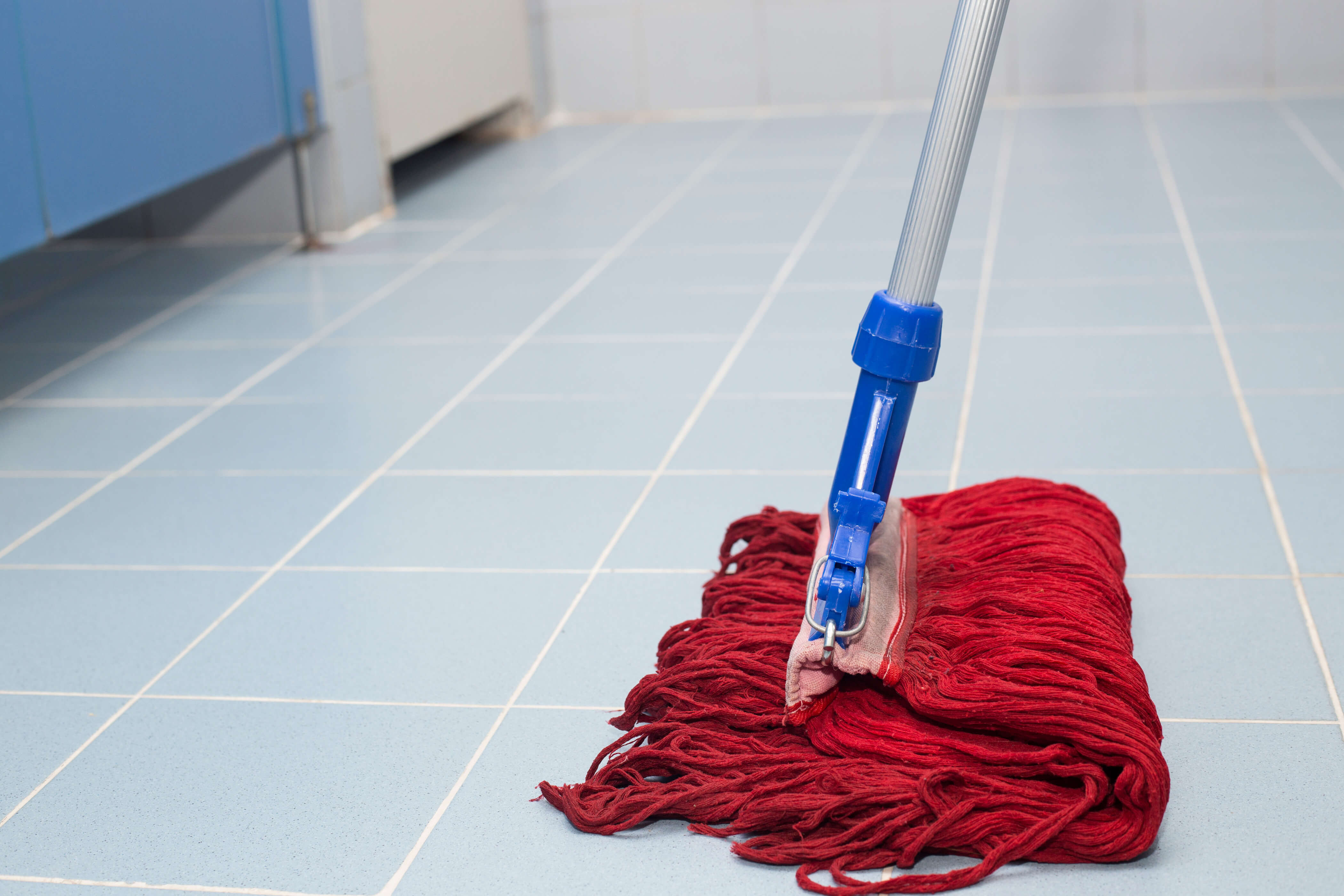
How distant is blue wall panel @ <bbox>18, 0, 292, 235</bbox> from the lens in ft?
7.07

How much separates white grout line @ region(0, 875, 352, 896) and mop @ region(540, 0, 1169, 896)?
20cm

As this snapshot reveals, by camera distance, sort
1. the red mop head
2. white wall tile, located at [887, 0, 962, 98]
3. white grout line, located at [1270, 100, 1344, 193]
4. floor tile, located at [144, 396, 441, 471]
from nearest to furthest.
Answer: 1. the red mop head
2. floor tile, located at [144, 396, 441, 471]
3. white grout line, located at [1270, 100, 1344, 193]
4. white wall tile, located at [887, 0, 962, 98]

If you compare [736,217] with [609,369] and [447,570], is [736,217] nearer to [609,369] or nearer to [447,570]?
[609,369]

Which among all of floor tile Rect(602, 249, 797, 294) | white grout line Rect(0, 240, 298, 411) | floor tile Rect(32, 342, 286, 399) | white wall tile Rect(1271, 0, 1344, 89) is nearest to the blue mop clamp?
floor tile Rect(32, 342, 286, 399)

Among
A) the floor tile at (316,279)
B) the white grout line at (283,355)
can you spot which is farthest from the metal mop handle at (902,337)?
the floor tile at (316,279)

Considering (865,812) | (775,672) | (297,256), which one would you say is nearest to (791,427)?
(775,672)

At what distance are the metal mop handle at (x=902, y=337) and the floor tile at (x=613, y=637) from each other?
226mm

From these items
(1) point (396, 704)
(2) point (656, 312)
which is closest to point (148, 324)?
(2) point (656, 312)

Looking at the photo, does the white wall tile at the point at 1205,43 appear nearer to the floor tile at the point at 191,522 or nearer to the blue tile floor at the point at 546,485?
the blue tile floor at the point at 546,485

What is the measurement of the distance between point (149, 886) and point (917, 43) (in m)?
3.91

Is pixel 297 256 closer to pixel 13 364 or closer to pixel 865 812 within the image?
pixel 13 364

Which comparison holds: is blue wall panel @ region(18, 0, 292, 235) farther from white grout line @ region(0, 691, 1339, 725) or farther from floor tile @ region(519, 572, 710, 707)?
floor tile @ region(519, 572, 710, 707)

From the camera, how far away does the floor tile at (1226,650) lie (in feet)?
3.66

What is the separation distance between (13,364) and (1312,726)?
2.02 metres
